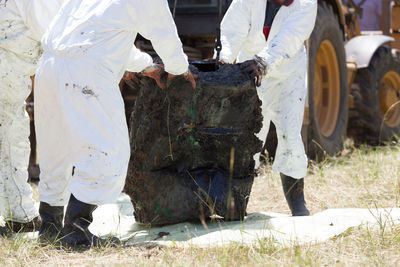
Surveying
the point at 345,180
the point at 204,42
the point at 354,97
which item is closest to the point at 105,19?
the point at 204,42

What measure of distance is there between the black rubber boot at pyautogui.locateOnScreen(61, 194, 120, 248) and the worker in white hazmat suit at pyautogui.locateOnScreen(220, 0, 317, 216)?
129cm

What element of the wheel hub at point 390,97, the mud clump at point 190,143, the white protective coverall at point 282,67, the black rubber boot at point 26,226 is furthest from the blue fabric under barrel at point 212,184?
the wheel hub at point 390,97

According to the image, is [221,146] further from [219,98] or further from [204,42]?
[204,42]

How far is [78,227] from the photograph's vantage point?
119 inches

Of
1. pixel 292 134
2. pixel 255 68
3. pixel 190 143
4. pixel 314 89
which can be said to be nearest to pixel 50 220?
pixel 190 143

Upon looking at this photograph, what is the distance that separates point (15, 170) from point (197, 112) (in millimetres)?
1060

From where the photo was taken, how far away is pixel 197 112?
3.57m

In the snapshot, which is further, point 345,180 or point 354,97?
point 354,97

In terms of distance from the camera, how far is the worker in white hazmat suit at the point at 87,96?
2953mm

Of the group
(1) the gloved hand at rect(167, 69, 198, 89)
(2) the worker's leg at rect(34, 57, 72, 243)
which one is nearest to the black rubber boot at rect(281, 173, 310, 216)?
(1) the gloved hand at rect(167, 69, 198, 89)

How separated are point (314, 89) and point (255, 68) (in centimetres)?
264

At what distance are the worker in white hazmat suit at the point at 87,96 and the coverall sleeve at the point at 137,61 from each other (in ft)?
0.66

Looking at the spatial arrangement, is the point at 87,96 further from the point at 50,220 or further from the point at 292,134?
the point at 292,134

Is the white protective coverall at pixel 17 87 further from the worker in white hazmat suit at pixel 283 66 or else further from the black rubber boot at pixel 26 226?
the worker in white hazmat suit at pixel 283 66
